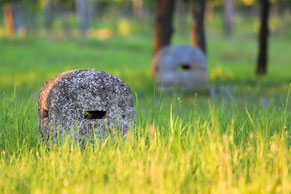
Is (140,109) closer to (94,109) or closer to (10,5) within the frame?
(94,109)

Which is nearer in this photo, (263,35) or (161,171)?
(161,171)

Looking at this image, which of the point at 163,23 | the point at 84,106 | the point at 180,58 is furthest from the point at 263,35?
the point at 84,106

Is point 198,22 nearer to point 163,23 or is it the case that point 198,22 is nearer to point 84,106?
point 163,23

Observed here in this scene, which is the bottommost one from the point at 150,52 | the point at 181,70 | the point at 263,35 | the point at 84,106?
the point at 150,52

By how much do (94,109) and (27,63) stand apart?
1626 cm

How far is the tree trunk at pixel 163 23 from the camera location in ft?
47.6

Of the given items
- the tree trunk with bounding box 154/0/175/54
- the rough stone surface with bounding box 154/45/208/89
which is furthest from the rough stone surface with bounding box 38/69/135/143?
the tree trunk with bounding box 154/0/175/54

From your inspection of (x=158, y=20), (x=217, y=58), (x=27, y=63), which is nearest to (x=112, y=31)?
(x=217, y=58)

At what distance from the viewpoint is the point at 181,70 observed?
1268 cm

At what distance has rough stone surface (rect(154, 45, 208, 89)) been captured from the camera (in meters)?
12.5

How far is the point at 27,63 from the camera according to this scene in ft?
66.5

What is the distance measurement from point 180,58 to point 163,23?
244 cm

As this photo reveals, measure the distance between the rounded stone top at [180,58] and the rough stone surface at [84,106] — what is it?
769 centimetres

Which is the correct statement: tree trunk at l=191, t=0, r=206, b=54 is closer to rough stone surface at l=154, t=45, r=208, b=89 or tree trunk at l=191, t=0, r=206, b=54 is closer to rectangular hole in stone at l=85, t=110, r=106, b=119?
rough stone surface at l=154, t=45, r=208, b=89
